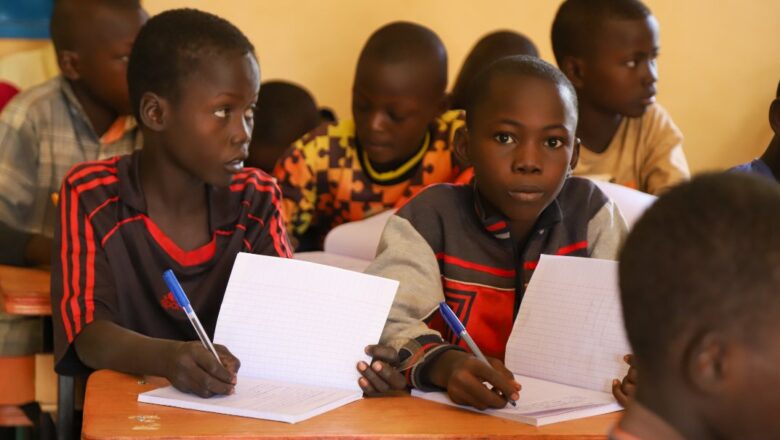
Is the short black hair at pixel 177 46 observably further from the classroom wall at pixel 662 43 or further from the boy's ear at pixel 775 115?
the classroom wall at pixel 662 43

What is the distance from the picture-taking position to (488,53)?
3010 millimetres

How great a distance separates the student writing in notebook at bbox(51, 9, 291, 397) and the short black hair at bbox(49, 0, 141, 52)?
945 millimetres

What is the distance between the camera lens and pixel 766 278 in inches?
29.6

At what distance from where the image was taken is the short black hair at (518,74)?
1764 millimetres

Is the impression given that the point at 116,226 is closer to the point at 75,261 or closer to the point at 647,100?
the point at 75,261

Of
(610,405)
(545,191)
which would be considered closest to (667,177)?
(545,191)

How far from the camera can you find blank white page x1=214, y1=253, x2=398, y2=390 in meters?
1.42

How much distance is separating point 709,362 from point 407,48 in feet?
6.81

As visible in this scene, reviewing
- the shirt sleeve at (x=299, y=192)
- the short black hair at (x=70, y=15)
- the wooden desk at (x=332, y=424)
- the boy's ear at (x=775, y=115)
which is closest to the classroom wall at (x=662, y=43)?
the short black hair at (x=70, y=15)

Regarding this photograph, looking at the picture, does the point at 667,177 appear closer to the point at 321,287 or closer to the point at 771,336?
the point at 321,287

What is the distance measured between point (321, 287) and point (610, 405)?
41cm

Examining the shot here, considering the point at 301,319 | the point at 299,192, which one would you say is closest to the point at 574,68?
the point at 299,192

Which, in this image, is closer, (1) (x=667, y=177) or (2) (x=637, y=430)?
(2) (x=637, y=430)

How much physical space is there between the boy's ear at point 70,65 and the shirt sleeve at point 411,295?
4.70ft
